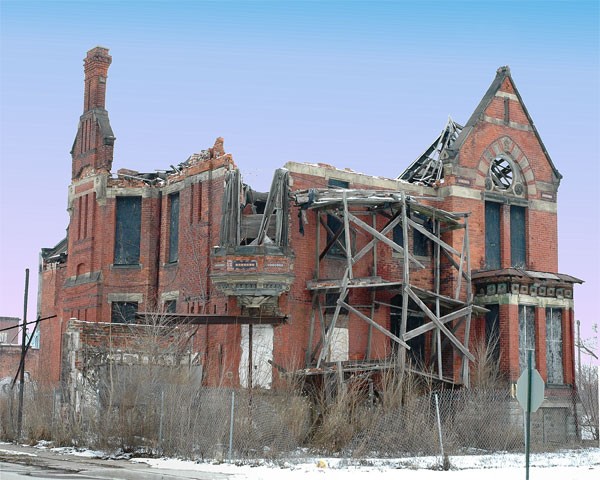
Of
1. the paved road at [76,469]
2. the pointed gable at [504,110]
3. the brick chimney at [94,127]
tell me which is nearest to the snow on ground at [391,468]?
the paved road at [76,469]

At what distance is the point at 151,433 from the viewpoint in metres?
25.7

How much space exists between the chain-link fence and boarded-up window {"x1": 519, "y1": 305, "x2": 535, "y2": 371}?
13.0ft

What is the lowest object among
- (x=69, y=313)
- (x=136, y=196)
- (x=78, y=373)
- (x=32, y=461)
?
(x=32, y=461)

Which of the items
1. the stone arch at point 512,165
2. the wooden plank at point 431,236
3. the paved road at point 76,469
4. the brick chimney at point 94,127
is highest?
the brick chimney at point 94,127

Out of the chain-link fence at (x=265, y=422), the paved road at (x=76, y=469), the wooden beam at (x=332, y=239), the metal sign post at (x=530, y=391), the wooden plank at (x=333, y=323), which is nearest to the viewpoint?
the metal sign post at (x=530, y=391)

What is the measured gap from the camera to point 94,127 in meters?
39.9

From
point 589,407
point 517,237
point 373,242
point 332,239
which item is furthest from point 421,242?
point 589,407

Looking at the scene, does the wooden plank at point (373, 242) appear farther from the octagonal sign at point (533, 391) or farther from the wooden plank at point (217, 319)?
the octagonal sign at point (533, 391)

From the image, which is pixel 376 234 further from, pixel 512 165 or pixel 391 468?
pixel 391 468

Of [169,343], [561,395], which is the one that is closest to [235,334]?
[169,343]

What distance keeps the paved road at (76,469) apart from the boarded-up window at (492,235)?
17.7m

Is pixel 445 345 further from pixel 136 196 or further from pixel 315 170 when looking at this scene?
pixel 136 196

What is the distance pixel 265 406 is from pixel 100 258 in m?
14.7

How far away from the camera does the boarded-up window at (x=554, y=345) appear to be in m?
35.5
